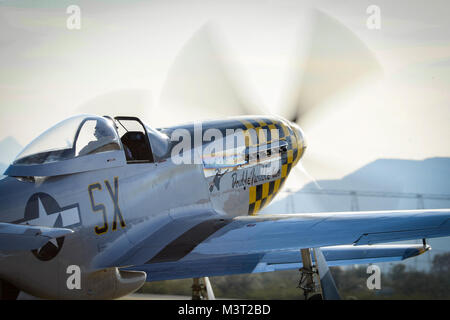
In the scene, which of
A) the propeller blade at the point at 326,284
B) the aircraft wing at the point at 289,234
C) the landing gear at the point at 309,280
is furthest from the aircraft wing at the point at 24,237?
the landing gear at the point at 309,280

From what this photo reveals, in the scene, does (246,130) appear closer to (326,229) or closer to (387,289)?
(326,229)

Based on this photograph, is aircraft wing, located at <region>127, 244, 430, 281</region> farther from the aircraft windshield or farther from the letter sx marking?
the aircraft windshield

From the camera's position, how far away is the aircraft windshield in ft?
18.0

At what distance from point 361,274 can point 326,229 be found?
10.4 metres

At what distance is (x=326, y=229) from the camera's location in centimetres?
569

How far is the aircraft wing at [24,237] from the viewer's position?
4.45 m

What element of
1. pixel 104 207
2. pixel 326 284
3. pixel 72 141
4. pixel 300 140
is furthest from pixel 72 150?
pixel 300 140

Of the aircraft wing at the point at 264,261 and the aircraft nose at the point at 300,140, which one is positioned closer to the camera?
the aircraft wing at the point at 264,261

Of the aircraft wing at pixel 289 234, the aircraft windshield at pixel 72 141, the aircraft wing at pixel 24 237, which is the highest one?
the aircraft windshield at pixel 72 141

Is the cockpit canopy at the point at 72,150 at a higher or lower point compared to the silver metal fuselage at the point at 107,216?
higher

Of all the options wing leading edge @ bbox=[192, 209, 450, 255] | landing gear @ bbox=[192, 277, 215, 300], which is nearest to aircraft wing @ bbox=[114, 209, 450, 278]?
wing leading edge @ bbox=[192, 209, 450, 255]

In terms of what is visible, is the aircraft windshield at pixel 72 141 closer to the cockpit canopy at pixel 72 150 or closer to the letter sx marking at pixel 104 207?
the cockpit canopy at pixel 72 150

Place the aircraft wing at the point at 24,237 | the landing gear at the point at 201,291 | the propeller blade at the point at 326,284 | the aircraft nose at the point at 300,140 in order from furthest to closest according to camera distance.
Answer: the aircraft nose at the point at 300,140 → the landing gear at the point at 201,291 → the propeller blade at the point at 326,284 → the aircraft wing at the point at 24,237

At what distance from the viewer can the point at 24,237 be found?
4461mm
